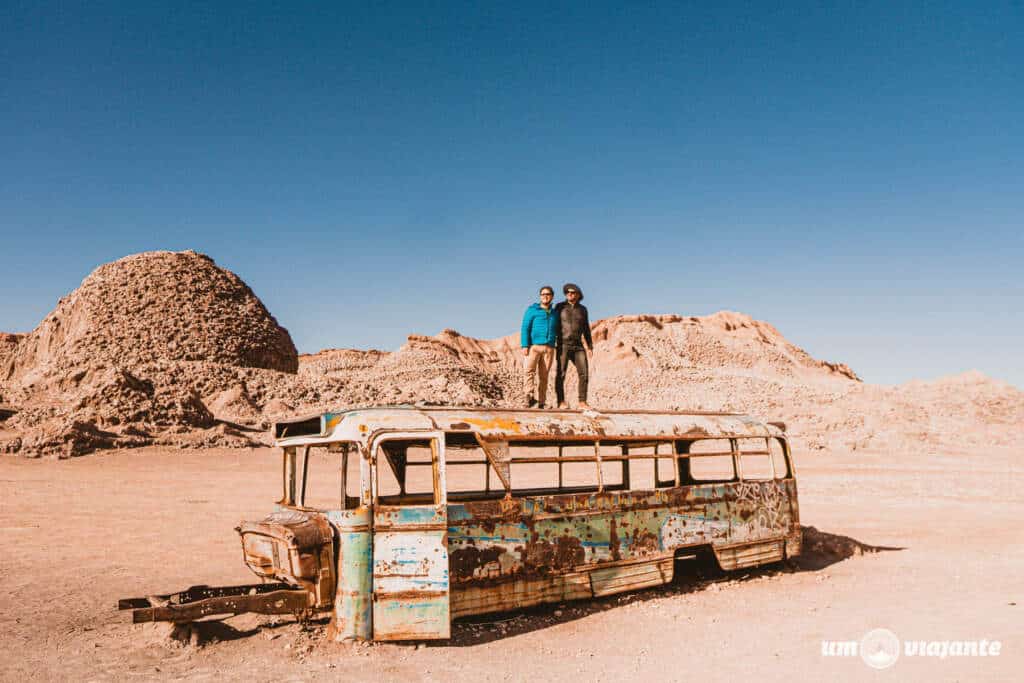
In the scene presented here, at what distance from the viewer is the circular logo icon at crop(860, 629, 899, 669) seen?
22.1ft

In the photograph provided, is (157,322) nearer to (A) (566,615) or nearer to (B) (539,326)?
(B) (539,326)

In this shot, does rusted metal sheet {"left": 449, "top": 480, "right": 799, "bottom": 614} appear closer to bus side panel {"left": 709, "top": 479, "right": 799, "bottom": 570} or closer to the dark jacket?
bus side panel {"left": 709, "top": 479, "right": 799, "bottom": 570}

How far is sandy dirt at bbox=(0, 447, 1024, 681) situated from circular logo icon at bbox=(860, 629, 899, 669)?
0.11m

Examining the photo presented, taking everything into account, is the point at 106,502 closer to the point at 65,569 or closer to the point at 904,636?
the point at 65,569

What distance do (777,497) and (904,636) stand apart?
292cm

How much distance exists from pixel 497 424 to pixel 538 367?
346cm

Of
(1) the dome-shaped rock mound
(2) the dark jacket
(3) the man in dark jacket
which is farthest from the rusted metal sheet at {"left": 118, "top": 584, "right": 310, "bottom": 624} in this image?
(1) the dome-shaped rock mound

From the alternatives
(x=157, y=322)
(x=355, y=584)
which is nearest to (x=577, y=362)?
(x=355, y=584)

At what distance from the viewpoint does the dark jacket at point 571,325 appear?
36.2 ft

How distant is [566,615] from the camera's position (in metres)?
8.16

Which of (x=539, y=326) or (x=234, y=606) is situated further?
(x=539, y=326)

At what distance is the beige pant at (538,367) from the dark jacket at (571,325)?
0.26 m

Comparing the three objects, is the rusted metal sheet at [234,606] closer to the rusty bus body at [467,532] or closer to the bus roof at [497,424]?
the rusty bus body at [467,532]

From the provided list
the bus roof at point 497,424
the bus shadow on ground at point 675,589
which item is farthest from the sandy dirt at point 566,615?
the bus roof at point 497,424
